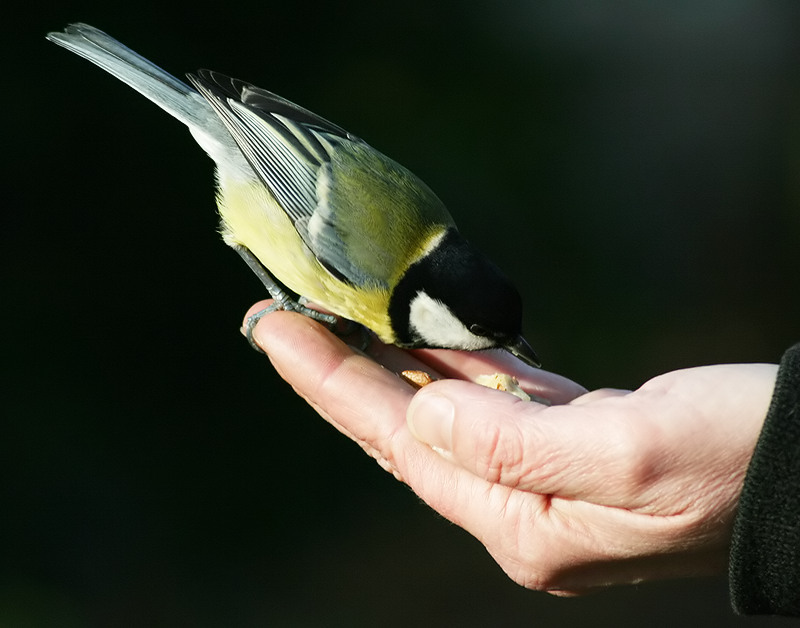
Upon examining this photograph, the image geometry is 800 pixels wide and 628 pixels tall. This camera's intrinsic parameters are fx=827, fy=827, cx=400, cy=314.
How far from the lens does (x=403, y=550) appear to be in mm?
2861

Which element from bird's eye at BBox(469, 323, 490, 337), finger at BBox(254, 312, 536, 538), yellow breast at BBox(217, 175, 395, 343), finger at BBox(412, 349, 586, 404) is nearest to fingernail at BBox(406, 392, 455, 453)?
finger at BBox(254, 312, 536, 538)

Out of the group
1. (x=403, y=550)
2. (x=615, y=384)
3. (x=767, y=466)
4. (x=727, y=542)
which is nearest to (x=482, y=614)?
(x=403, y=550)

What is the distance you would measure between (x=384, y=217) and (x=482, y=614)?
159cm

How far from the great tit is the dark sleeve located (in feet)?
2.02

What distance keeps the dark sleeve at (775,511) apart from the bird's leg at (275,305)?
1.14m

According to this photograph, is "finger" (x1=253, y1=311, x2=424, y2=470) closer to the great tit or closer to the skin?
the skin

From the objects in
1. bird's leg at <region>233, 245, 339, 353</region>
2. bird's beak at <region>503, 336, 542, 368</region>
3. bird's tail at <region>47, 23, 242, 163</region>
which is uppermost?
bird's tail at <region>47, 23, 242, 163</region>

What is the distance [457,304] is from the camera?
1635 mm

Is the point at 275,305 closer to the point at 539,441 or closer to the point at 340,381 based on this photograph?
the point at 340,381

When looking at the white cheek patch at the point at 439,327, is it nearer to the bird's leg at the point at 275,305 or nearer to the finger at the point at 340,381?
the finger at the point at 340,381

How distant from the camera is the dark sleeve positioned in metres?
1.06

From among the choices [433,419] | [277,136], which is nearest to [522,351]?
[433,419]

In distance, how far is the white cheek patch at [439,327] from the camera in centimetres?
166

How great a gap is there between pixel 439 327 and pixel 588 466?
60 centimetres
